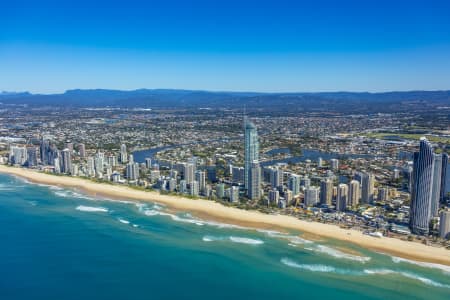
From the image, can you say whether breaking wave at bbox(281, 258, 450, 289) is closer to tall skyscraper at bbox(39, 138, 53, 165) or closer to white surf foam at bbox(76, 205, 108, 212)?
white surf foam at bbox(76, 205, 108, 212)

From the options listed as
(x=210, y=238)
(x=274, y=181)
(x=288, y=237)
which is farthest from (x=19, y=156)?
(x=288, y=237)

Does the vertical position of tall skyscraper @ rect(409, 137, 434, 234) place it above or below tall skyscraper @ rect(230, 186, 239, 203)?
above

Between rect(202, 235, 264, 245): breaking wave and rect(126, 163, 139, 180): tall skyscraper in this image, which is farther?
rect(126, 163, 139, 180): tall skyscraper

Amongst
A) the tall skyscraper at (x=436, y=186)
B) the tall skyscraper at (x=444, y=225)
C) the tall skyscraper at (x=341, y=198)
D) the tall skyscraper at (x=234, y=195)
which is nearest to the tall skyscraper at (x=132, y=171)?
the tall skyscraper at (x=234, y=195)

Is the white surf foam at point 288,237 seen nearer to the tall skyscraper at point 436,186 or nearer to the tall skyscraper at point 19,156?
the tall skyscraper at point 436,186

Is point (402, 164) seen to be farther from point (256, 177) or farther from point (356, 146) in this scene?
point (256, 177)

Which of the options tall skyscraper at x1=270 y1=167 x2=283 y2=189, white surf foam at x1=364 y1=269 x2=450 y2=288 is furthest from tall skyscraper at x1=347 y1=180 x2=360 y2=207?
white surf foam at x1=364 y1=269 x2=450 y2=288

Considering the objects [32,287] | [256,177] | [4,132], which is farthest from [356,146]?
[4,132]
